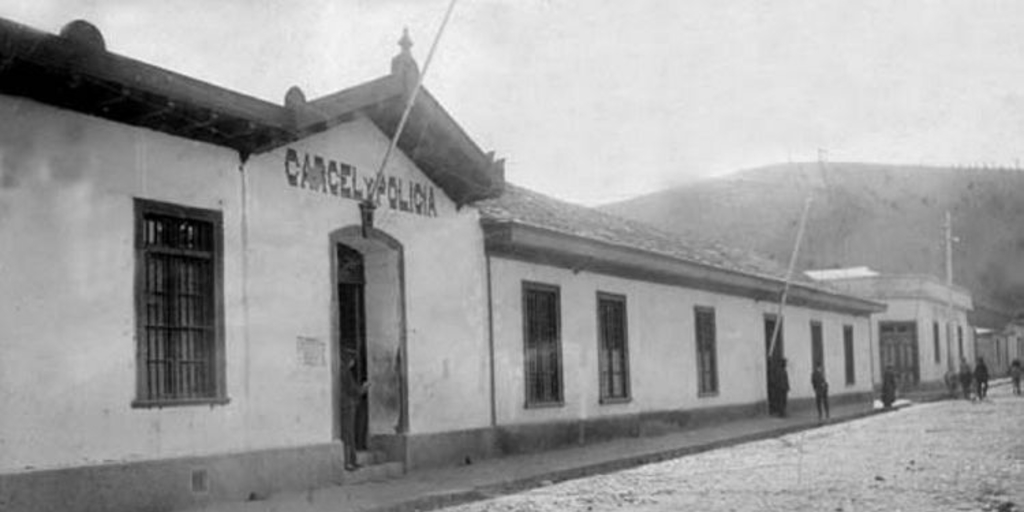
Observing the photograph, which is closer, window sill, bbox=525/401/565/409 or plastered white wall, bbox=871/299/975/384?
window sill, bbox=525/401/565/409

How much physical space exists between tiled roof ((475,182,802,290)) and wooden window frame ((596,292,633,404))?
96 centimetres

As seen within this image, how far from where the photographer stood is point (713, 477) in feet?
44.5

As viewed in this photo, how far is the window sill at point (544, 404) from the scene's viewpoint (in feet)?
58.2

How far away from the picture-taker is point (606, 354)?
20.5 meters

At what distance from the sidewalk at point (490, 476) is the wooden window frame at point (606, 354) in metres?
0.74

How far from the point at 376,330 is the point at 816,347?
19542mm

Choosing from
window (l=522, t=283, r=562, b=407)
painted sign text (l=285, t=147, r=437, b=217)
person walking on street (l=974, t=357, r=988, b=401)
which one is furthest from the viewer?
person walking on street (l=974, t=357, r=988, b=401)

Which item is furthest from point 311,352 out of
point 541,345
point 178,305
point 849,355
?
point 849,355

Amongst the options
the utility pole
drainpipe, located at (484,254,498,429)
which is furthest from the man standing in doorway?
the utility pole

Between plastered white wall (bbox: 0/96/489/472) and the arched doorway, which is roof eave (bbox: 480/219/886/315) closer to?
plastered white wall (bbox: 0/96/489/472)

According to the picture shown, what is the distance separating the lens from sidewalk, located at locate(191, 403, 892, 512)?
11508 millimetres

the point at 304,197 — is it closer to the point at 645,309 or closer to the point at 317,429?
the point at 317,429

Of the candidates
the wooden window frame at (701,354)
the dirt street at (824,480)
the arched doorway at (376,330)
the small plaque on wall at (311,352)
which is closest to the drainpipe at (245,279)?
the small plaque on wall at (311,352)

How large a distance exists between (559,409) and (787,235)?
3251 inches
